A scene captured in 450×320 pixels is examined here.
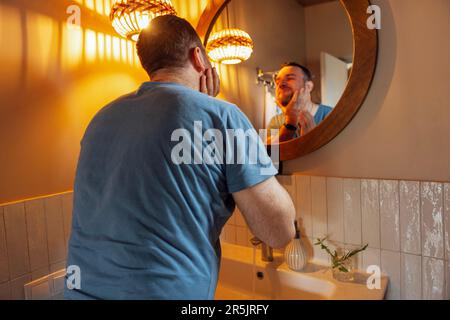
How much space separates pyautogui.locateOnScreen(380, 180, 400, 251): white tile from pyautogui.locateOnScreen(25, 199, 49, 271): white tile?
1.04 m

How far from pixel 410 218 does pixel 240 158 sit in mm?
649

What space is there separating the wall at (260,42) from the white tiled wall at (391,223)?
375mm

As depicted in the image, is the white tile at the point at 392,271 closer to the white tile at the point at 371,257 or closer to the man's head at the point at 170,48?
the white tile at the point at 371,257

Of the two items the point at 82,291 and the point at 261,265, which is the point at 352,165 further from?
the point at 82,291

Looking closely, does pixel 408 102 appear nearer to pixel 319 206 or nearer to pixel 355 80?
pixel 355 80

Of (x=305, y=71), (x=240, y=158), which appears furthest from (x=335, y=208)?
(x=240, y=158)

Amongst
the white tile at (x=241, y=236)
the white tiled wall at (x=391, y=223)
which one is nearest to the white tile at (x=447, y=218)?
the white tiled wall at (x=391, y=223)

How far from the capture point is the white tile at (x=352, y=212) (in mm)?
1057

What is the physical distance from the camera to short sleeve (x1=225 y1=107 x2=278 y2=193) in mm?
620

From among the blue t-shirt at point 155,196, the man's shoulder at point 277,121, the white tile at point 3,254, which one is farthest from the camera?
the man's shoulder at point 277,121

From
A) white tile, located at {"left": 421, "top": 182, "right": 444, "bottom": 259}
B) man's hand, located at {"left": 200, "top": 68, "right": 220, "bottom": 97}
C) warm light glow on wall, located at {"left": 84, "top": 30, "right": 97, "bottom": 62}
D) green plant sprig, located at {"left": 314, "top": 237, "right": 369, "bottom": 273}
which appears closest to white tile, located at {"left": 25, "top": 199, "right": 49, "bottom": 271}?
warm light glow on wall, located at {"left": 84, "top": 30, "right": 97, "bottom": 62}

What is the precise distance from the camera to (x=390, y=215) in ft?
3.29

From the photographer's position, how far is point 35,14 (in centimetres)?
97

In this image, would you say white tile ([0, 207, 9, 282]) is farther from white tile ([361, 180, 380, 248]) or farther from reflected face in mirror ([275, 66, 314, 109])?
white tile ([361, 180, 380, 248])
